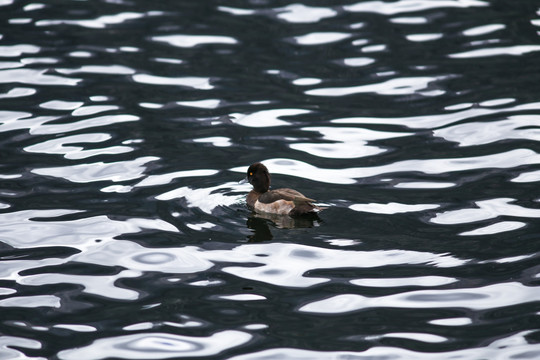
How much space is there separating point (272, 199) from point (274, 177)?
1.59m

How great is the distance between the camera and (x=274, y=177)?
1277cm

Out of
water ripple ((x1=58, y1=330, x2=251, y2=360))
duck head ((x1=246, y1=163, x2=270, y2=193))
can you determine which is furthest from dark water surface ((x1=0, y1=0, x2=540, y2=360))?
duck head ((x1=246, y1=163, x2=270, y2=193))

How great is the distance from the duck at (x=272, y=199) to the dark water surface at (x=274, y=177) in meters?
0.20

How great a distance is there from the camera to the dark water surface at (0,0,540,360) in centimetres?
847

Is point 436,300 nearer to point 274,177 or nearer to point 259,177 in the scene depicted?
point 259,177

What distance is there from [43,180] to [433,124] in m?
6.84

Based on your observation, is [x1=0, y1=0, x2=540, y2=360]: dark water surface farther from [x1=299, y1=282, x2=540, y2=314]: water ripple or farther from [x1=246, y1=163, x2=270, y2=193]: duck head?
[x1=246, y1=163, x2=270, y2=193]: duck head

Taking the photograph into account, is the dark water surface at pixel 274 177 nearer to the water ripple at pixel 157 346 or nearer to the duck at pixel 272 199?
the water ripple at pixel 157 346

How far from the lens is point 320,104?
51.8ft

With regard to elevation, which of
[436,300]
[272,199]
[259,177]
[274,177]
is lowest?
[436,300]

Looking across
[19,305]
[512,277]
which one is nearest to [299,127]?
[512,277]

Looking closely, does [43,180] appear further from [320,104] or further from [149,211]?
[320,104]

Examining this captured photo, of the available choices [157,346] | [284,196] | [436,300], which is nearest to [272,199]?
[284,196]

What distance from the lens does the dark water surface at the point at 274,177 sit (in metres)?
8.47
